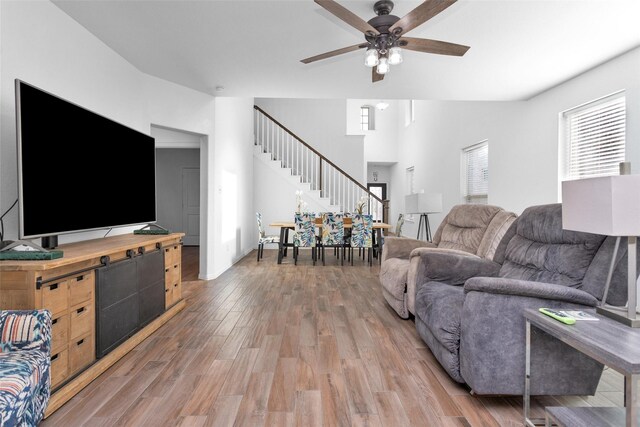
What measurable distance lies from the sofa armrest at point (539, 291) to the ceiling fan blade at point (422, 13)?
1660 millimetres

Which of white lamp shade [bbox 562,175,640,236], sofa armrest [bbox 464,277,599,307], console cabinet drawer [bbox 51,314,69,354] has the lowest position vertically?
A: console cabinet drawer [bbox 51,314,69,354]

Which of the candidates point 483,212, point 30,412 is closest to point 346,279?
point 483,212

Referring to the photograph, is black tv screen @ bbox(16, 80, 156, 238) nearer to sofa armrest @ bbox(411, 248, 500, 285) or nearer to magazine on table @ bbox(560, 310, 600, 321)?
sofa armrest @ bbox(411, 248, 500, 285)

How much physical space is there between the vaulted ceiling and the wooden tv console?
1.86 metres

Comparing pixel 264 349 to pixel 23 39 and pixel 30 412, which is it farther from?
pixel 23 39

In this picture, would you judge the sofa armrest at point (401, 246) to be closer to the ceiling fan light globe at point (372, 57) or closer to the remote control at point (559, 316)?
the ceiling fan light globe at point (372, 57)

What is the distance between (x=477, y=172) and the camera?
6.07 meters

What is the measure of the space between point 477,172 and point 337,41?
13.3 ft

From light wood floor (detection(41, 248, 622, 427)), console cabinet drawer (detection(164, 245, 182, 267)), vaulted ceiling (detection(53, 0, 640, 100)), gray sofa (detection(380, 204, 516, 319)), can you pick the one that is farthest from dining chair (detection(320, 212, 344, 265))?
console cabinet drawer (detection(164, 245, 182, 267))

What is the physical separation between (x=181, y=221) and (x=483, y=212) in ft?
23.5

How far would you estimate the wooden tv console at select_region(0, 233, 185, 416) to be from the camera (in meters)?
1.68

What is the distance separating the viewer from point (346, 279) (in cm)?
486

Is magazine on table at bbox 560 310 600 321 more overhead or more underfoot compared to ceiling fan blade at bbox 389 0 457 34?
more underfoot

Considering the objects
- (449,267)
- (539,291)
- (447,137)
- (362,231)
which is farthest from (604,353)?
(447,137)
